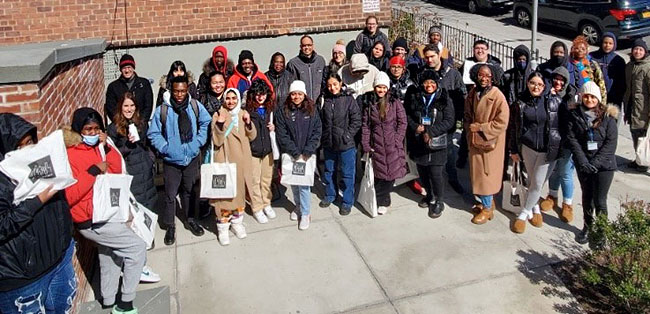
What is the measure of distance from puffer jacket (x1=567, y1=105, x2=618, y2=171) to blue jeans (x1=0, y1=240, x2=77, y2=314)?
14.1 feet

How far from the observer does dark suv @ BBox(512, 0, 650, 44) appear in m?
14.0

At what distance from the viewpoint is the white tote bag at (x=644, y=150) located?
684 cm

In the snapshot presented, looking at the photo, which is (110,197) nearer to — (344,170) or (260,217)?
(260,217)

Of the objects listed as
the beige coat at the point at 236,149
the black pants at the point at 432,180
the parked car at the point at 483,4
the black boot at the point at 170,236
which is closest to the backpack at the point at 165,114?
the beige coat at the point at 236,149

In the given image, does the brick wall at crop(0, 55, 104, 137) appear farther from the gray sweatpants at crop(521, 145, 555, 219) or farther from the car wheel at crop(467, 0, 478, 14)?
the car wheel at crop(467, 0, 478, 14)

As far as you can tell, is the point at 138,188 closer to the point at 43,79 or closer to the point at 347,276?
the point at 43,79

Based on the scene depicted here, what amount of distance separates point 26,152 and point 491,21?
17720 mm

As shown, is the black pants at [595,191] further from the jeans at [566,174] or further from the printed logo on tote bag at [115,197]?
the printed logo on tote bag at [115,197]

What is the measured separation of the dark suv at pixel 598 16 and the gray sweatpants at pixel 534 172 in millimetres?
Answer: 10033

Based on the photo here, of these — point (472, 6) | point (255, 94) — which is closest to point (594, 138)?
point (255, 94)

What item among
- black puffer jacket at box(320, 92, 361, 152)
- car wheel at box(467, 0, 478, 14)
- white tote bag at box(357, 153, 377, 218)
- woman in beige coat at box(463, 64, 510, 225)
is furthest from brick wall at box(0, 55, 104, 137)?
car wheel at box(467, 0, 478, 14)

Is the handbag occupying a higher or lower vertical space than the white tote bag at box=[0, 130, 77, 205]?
lower

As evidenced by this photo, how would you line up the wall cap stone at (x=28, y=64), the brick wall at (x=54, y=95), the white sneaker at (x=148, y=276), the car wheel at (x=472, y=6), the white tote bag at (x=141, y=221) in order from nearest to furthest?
1. the wall cap stone at (x=28, y=64)
2. the brick wall at (x=54, y=95)
3. the white tote bag at (x=141, y=221)
4. the white sneaker at (x=148, y=276)
5. the car wheel at (x=472, y=6)

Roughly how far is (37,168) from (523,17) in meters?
16.9
